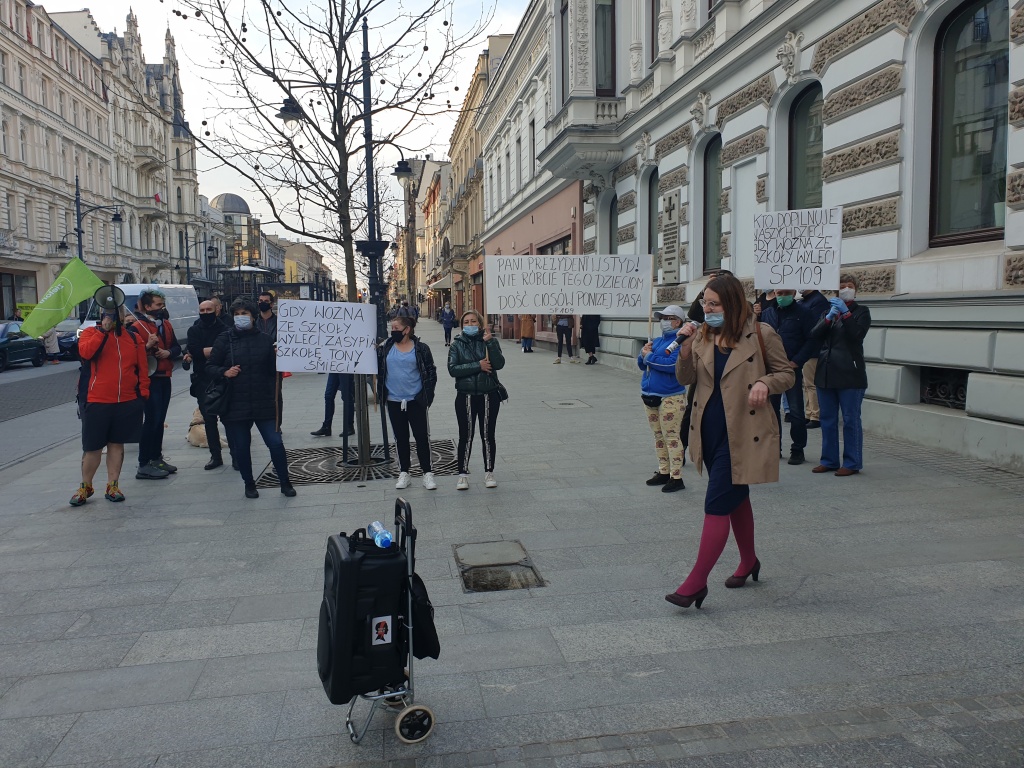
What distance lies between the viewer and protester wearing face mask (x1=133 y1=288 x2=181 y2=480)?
27.4 feet

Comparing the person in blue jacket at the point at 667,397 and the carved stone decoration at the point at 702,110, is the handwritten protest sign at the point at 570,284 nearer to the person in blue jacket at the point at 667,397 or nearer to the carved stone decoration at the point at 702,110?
the person in blue jacket at the point at 667,397

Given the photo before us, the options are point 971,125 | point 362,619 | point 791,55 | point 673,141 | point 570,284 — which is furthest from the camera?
point 673,141

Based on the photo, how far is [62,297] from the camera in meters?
7.14

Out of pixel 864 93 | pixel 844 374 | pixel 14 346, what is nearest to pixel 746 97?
pixel 864 93

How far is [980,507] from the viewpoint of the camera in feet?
20.9

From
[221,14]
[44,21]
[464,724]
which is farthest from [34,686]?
[44,21]

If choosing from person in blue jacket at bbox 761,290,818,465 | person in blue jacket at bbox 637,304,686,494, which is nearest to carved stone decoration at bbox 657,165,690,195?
person in blue jacket at bbox 761,290,818,465

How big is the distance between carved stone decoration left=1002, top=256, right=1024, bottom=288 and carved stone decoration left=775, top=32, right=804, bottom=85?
4827 millimetres

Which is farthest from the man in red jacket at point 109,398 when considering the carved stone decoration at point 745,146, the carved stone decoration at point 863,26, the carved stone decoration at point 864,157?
the carved stone decoration at point 745,146

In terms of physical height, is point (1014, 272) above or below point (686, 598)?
above

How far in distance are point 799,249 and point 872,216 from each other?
2378 mm

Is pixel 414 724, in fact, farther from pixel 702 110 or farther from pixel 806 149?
pixel 702 110

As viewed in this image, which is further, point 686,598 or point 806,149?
point 806,149

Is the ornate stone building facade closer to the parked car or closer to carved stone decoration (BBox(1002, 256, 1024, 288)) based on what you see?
carved stone decoration (BBox(1002, 256, 1024, 288))
